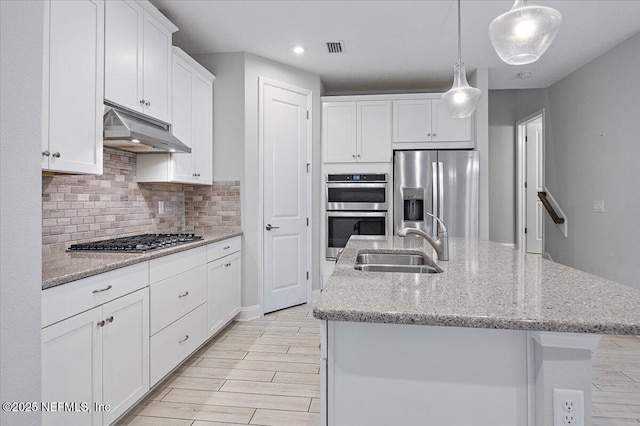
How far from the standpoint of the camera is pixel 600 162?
369 centimetres

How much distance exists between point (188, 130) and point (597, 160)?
13.4ft

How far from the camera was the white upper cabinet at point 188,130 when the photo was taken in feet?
9.34

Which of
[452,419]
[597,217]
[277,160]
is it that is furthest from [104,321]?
[597,217]

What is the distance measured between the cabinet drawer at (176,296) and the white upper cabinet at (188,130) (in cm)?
85

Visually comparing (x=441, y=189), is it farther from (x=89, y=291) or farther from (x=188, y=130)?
(x=89, y=291)

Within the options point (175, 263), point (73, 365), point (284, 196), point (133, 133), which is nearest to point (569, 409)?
point (73, 365)

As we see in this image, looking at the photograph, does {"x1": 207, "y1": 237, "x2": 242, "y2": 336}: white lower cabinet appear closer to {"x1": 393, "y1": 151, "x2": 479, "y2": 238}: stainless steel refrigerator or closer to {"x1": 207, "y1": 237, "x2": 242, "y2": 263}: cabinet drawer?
{"x1": 207, "y1": 237, "x2": 242, "y2": 263}: cabinet drawer

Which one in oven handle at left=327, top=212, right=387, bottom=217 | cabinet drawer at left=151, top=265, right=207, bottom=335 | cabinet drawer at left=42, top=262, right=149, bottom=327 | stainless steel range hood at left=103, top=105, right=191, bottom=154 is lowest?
cabinet drawer at left=151, top=265, right=207, bottom=335

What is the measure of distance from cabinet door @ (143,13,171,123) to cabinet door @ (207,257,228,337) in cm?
121

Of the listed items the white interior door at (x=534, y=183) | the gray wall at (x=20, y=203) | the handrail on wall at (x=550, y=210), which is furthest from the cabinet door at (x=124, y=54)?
the white interior door at (x=534, y=183)

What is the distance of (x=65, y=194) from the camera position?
7.10ft

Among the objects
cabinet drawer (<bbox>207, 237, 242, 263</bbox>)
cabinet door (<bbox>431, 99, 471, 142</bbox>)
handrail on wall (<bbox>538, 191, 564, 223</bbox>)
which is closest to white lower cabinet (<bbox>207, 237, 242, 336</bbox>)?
cabinet drawer (<bbox>207, 237, 242, 263</bbox>)

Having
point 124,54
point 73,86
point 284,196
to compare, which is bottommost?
point 284,196

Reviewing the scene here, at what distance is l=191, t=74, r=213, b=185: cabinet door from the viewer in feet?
10.6
